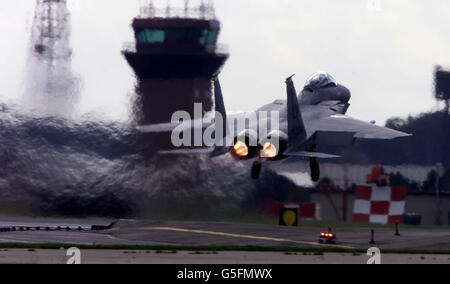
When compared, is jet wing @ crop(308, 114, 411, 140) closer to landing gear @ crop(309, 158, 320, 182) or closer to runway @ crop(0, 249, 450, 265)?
landing gear @ crop(309, 158, 320, 182)

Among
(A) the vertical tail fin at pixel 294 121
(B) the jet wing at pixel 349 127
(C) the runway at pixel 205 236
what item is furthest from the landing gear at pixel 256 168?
(A) the vertical tail fin at pixel 294 121

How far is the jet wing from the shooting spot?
31734 millimetres

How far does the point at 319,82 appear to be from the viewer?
114ft

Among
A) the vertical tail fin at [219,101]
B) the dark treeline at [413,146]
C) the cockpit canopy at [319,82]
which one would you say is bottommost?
the dark treeline at [413,146]

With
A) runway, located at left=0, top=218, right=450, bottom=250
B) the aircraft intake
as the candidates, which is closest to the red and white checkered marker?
runway, located at left=0, top=218, right=450, bottom=250

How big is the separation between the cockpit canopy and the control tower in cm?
337

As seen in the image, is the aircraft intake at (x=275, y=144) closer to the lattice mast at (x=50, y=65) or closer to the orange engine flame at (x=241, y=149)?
the orange engine flame at (x=241, y=149)

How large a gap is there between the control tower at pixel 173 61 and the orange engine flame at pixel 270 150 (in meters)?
4.30

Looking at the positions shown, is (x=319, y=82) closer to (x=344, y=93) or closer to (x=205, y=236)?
(x=344, y=93)

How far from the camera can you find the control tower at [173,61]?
34156mm

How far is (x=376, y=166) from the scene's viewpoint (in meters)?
38.6
